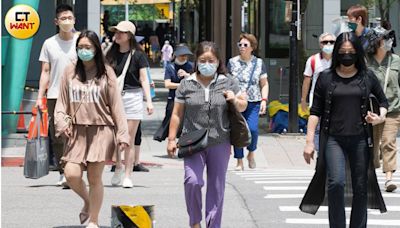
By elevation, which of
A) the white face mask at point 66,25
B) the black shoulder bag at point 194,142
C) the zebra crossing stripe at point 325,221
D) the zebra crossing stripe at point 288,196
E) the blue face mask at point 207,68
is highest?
the white face mask at point 66,25

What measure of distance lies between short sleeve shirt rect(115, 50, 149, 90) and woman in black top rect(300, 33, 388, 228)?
13.4 feet

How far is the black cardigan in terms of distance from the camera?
8.78 meters

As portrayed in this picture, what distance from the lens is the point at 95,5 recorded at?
24141 millimetres

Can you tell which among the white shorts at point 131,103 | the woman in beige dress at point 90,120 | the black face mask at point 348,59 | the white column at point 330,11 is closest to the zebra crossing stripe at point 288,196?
the white shorts at point 131,103

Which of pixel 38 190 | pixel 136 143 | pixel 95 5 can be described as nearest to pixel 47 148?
pixel 38 190

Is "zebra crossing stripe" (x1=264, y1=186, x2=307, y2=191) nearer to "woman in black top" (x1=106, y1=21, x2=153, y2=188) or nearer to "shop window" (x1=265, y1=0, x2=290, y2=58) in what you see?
"woman in black top" (x1=106, y1=21, x2=153, y2=188)

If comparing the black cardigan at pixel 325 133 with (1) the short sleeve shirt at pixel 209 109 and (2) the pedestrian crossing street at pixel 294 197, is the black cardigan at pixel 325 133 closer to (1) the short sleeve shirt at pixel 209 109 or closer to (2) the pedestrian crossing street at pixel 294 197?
(1) the short sleeve shirt at pixel 209 109

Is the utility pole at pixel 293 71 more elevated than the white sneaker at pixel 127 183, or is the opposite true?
the utility pole at pixel 293 71

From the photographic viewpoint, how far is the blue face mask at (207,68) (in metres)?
9.09

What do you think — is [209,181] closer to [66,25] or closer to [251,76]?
[66,25]

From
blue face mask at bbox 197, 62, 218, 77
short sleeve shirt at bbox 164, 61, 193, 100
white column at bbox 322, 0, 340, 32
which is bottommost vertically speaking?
short sleeve shirt at bbox 164, 61, 193, 100

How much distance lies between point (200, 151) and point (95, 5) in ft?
51.0

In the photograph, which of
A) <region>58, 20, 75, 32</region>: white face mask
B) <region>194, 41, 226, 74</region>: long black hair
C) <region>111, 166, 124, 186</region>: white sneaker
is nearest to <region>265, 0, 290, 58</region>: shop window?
<region>111, 166, 124, 186</region>: white sneaker

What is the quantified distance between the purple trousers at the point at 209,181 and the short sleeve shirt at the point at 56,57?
330cm
